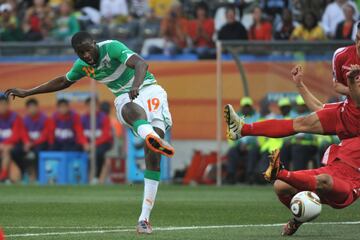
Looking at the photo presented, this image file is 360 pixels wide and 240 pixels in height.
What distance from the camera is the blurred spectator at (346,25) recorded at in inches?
922

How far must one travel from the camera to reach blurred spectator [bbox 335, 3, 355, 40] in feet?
76.8

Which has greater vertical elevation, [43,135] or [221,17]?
[221,17]

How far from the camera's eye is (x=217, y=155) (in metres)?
23.0

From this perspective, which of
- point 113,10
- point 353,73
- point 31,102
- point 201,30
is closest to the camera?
point 353,73

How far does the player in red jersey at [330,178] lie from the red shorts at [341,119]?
0.09 metres

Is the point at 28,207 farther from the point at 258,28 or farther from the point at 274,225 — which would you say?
the point at 258,28

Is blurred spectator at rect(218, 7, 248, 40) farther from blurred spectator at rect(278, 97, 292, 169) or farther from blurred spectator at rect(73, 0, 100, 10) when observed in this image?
blurred spectator at rect(73, 0, 100, 10)

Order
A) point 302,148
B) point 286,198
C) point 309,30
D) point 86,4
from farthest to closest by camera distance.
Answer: point 86,4 → point 309,30 → point 302,148 → point 286,198

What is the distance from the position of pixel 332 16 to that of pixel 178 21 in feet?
11.3

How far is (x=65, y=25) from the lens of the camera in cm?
2684

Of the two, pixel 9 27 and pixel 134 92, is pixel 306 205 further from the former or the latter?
pixel 9 27

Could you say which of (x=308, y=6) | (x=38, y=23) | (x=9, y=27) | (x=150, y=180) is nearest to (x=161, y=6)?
(x=38, y=23)

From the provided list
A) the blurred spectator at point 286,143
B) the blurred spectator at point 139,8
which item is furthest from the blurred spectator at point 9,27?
the blurred spectator at point 286,143

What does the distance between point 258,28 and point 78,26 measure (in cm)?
457
